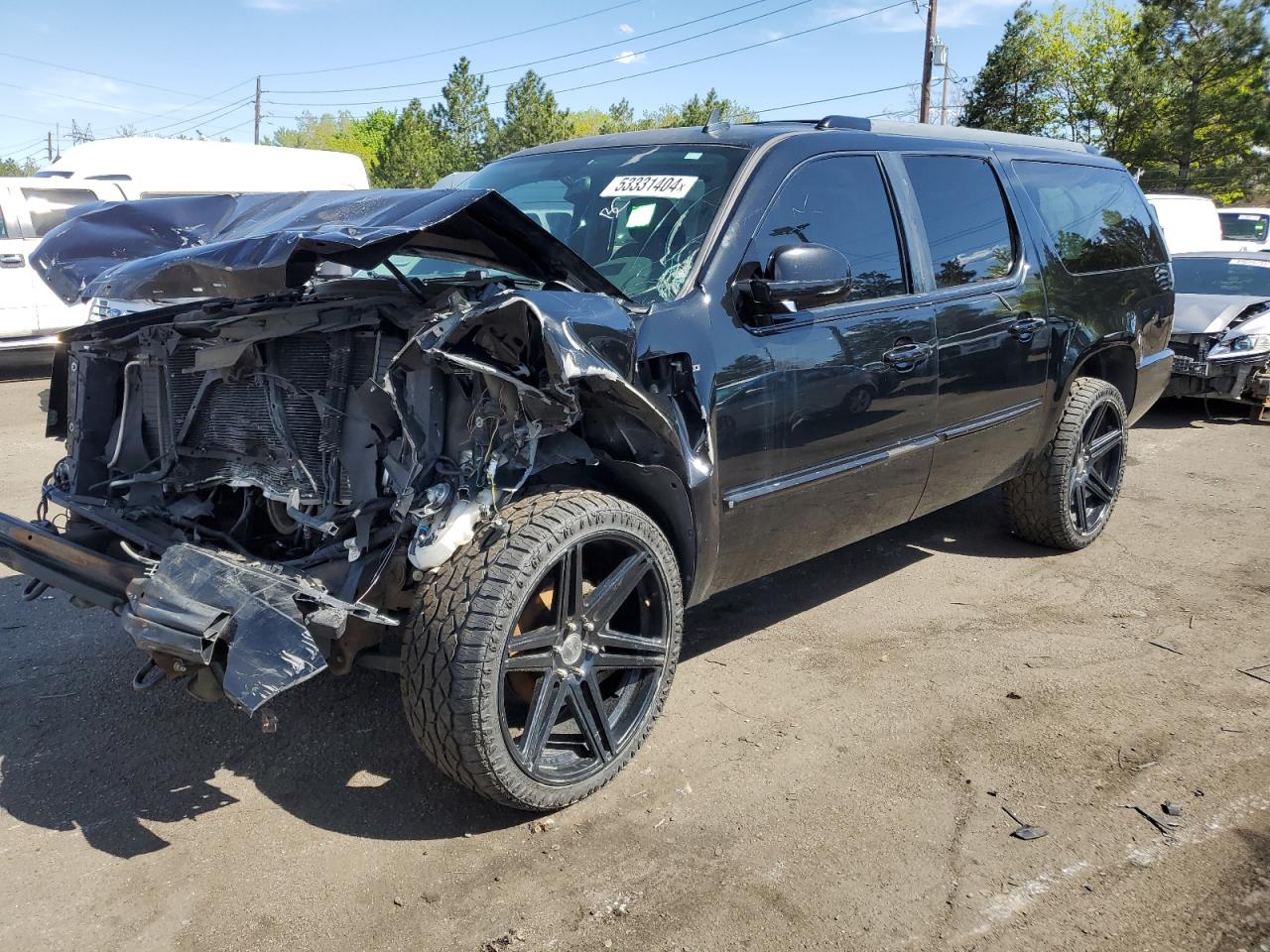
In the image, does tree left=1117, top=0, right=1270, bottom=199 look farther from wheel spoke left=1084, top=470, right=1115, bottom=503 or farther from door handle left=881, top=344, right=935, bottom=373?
door handle left=881, top=344, right=935, bottom=373

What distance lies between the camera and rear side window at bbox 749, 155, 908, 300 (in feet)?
11.4

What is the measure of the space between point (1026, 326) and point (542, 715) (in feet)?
9.65

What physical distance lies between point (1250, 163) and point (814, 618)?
41.4m

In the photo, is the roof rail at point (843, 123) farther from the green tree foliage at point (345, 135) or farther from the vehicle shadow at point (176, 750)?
the green tree foliage at point (345, 135)

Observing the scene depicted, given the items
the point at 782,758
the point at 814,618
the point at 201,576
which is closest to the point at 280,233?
the point at 201,576

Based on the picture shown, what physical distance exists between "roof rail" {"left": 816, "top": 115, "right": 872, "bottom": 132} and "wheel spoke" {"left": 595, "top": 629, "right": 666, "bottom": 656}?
2.08 m

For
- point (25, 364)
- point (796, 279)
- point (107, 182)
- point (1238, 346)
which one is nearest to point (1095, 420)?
point (796, 279)

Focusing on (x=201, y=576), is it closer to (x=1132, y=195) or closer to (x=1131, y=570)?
(x=1131, y=570)

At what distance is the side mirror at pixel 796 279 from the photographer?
10.6ft

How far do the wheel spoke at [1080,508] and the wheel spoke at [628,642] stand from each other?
309 cm

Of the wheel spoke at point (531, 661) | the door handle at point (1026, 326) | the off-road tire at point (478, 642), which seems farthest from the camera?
the door handle at point (1026, 326)

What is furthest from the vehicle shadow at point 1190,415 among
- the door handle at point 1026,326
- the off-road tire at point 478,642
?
the off-road tire at point 478,642

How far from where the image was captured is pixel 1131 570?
5176 mm

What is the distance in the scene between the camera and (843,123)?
154 inches
